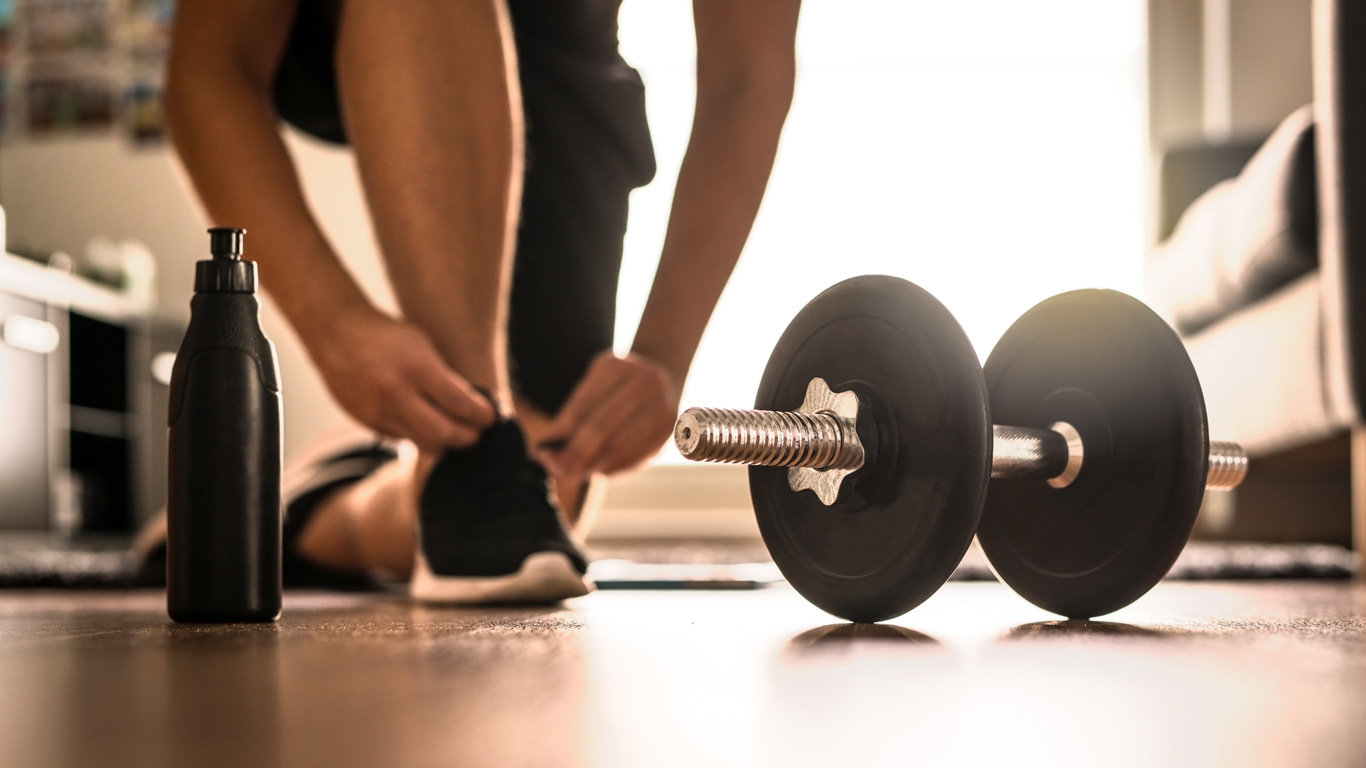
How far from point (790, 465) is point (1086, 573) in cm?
21

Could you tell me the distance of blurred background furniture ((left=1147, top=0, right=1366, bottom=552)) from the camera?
4.63ft

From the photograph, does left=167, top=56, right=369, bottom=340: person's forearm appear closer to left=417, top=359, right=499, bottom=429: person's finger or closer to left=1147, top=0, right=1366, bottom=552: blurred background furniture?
left=417, top=359, right=499, bottom=429: person's finger

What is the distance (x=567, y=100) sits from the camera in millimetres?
1349

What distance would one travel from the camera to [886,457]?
0.66 meters

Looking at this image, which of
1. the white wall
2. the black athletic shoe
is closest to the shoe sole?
the black athletic shoe

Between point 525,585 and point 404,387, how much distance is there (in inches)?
6.5

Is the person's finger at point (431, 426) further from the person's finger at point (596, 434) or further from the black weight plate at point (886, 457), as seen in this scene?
the black weight plate at point (886, 457)

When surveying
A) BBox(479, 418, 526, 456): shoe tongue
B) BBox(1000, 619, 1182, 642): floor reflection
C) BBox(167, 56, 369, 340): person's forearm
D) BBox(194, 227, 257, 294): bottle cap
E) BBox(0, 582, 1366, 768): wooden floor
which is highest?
BBox(167, 56, 369, 340): person's forearm

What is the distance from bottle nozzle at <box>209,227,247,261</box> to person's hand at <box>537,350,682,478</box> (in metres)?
0.30

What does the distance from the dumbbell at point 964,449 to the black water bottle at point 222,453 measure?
258mm

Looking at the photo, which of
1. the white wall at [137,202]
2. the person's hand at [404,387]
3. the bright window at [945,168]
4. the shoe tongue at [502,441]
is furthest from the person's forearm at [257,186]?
the white wall at [137,202]

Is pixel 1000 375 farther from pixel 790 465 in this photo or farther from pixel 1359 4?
pixel 1359 4

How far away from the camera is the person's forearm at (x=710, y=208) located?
1104mm

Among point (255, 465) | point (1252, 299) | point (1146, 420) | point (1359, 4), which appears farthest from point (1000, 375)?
point (1252, 299)
